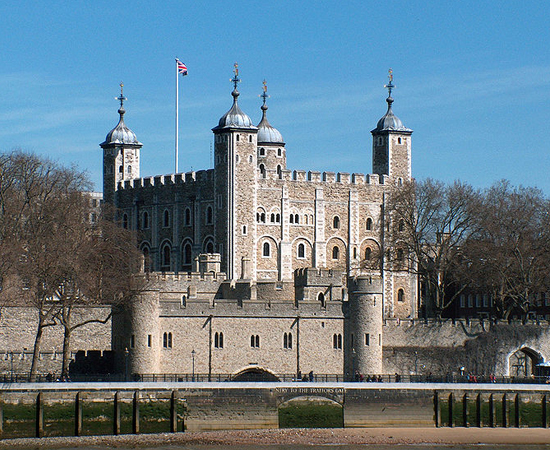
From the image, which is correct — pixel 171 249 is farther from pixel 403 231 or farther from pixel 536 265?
pixel 536 265

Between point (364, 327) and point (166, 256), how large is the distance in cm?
3299

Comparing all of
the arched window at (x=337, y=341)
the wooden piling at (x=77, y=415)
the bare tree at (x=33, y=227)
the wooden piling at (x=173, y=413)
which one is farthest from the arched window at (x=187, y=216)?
the wooden piling at (x=77, y=415)

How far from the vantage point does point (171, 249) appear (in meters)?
110

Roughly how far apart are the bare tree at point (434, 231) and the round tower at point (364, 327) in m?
13.3

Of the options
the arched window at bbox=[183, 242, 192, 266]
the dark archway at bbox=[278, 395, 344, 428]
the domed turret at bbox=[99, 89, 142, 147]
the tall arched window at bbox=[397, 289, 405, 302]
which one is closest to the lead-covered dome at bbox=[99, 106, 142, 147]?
the domed turret at bbox=[99, 89, 142, 147]

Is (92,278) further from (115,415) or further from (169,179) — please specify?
(169,179)

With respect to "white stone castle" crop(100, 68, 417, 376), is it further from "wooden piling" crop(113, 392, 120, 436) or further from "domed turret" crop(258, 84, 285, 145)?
"wooden piling" crop(113, 392, 120, 436)

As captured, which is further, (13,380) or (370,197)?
(370,197)

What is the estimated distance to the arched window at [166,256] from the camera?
111m

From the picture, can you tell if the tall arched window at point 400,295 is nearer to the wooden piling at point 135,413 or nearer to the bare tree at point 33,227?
the bare tree at point 33,227

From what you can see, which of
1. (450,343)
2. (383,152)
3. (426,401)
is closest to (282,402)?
(426,401)

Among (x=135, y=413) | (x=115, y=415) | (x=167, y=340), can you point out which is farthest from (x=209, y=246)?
(x=115, y=415)

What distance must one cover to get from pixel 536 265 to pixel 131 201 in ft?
107

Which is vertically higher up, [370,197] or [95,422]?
[370,197]
